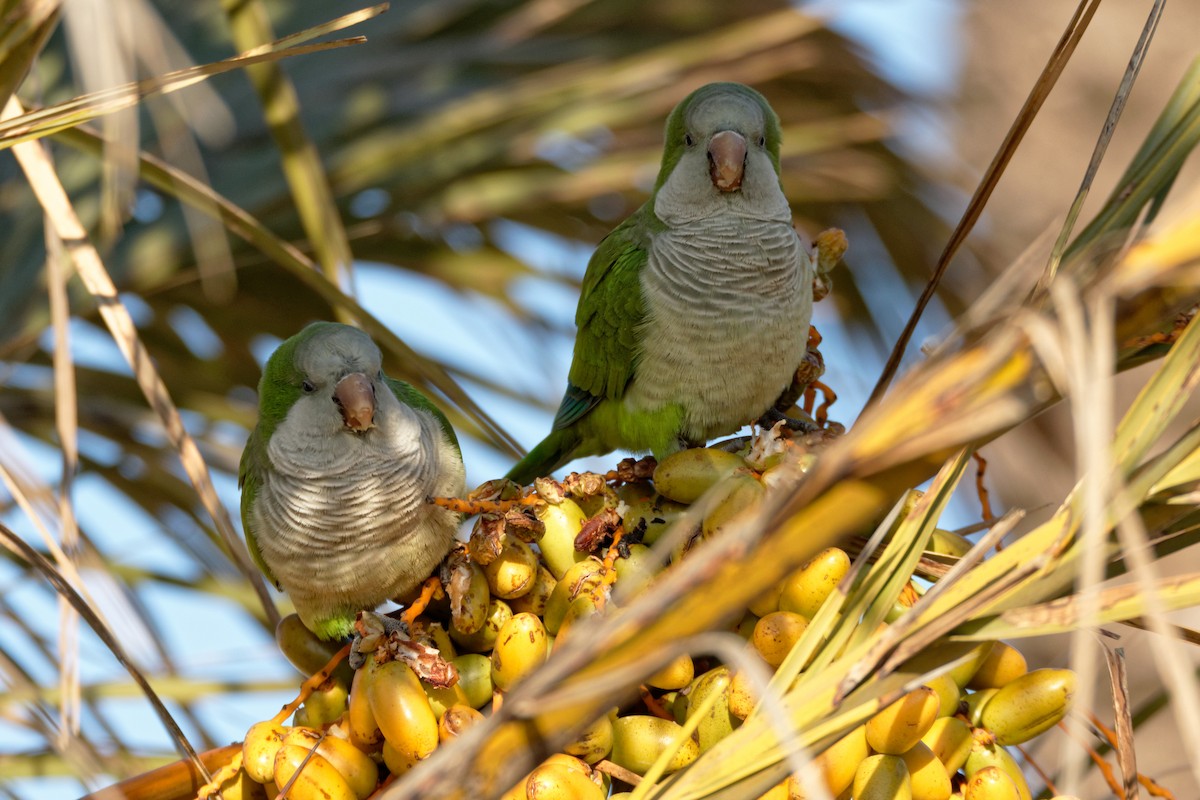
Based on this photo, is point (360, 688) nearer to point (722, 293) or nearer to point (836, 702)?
point (836, 702)

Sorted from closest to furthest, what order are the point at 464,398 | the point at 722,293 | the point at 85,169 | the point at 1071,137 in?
the point at 464,398
the point at 722,293
the point at 85,169
the point at 1071,137

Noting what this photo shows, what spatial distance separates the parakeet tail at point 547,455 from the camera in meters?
2.60

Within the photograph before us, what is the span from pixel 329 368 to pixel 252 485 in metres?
0.29

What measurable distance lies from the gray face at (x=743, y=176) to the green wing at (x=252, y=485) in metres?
0.99

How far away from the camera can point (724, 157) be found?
7.45 ft

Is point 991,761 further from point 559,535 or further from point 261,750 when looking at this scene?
point 261,750

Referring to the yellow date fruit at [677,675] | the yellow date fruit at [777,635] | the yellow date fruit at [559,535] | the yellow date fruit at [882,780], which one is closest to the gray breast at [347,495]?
the yellow date fruit at [559,535]

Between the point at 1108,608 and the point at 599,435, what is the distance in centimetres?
172

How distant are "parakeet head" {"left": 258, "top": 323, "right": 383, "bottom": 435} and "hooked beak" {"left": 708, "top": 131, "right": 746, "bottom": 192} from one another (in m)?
0.79

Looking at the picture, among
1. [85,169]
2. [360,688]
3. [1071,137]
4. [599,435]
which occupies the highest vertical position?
[1071,137]

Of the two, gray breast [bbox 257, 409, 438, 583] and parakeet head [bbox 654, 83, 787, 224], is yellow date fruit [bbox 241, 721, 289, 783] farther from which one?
parakeet head [bbox 654, 83, 787, 224]

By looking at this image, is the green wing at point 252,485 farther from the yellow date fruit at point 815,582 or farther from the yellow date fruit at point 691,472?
the yellow date fruit at point 815,582

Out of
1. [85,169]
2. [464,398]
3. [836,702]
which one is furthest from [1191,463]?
[85,169]

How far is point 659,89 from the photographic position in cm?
301
